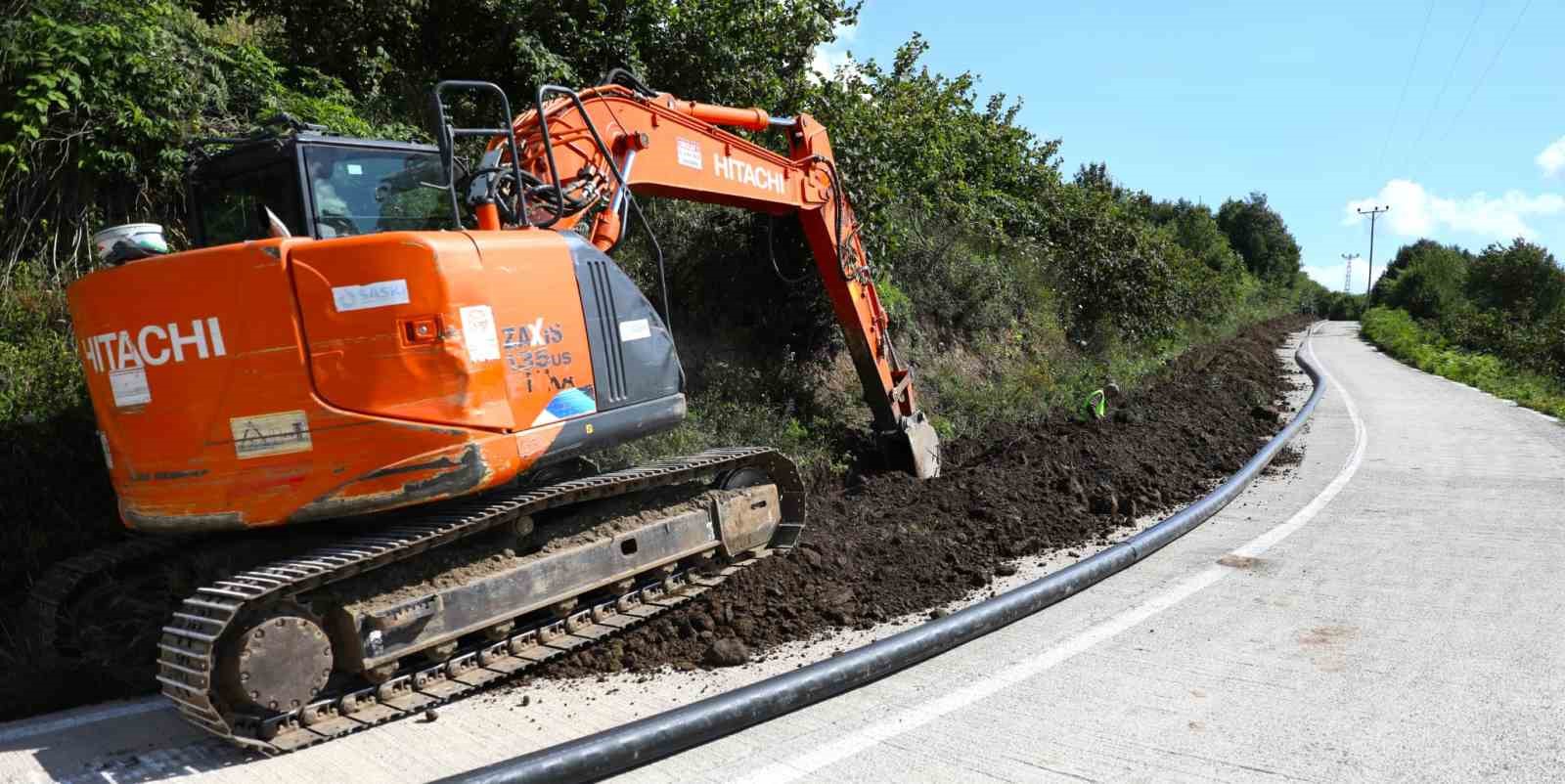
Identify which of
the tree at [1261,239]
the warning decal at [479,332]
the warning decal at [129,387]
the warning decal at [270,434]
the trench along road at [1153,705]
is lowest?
the trench along road at [1153,705]

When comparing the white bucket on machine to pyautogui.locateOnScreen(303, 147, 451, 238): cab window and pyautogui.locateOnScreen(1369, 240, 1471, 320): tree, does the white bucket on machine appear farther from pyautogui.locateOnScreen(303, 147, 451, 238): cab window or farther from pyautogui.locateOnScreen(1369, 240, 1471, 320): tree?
pyautogui.locateOnScreen(1369, 240, 1471, 320): tree

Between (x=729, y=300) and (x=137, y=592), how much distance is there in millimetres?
7077

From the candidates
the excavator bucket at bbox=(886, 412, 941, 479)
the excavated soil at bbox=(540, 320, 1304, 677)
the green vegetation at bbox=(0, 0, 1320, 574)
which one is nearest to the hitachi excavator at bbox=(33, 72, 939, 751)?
the excavated soil at bbox=(540, 320, 1304, 677)

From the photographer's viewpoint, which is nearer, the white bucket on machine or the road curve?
the road curve

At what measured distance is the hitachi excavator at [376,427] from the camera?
4004 mm

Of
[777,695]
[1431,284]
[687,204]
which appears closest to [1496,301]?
[1431,284]

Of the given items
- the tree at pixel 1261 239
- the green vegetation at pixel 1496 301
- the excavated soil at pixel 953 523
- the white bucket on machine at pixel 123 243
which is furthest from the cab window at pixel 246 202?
the tree at pixel 1261 239

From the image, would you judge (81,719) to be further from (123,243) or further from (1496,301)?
(1496,301)

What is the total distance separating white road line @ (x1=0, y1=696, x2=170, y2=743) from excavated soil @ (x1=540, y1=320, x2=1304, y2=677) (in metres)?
1.88

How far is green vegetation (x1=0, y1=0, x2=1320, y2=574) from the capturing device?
7262 millimetres

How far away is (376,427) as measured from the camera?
4.06 m

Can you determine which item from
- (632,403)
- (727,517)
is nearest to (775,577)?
(727,517)

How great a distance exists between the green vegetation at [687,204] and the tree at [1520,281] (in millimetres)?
28455

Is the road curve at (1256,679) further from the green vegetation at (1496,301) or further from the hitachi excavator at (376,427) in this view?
the green vegetation at (1496,301)
